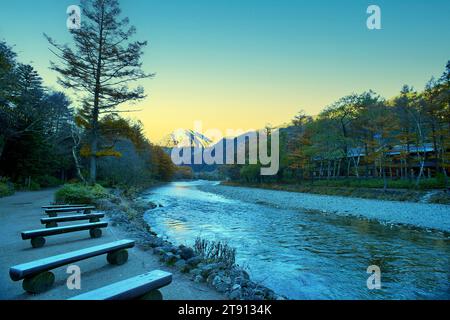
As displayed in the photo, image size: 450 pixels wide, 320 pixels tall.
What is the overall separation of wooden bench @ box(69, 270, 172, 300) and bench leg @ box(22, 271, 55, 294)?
137cm

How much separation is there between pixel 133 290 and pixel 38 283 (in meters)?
1.75

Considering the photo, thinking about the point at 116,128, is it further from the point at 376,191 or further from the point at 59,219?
the point at 376,191

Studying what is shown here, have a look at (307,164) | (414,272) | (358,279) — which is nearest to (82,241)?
(358,279)

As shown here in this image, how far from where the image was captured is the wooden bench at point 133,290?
2670 mm

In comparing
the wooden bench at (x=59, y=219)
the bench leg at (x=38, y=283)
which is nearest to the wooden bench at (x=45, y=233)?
the wooden bench at (x=59, y=219)

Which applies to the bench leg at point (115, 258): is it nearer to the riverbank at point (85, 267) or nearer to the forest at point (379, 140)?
the riverbank at point (85, 267)

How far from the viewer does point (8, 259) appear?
16.3 feet

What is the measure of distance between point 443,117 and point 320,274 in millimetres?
23712

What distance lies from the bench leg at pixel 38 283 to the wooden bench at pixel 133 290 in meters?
1.37

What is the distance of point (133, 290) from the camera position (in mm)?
2832

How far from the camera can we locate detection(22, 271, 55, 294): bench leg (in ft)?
A: 11.6

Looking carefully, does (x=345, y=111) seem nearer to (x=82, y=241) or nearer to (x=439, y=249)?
(x=439, y=249)

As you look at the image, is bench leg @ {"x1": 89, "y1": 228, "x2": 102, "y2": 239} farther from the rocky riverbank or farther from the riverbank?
the rocky riverbank

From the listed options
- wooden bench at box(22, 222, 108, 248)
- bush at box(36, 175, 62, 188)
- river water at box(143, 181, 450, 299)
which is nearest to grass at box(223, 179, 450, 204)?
river water at box(143, 181, 450, 299)
